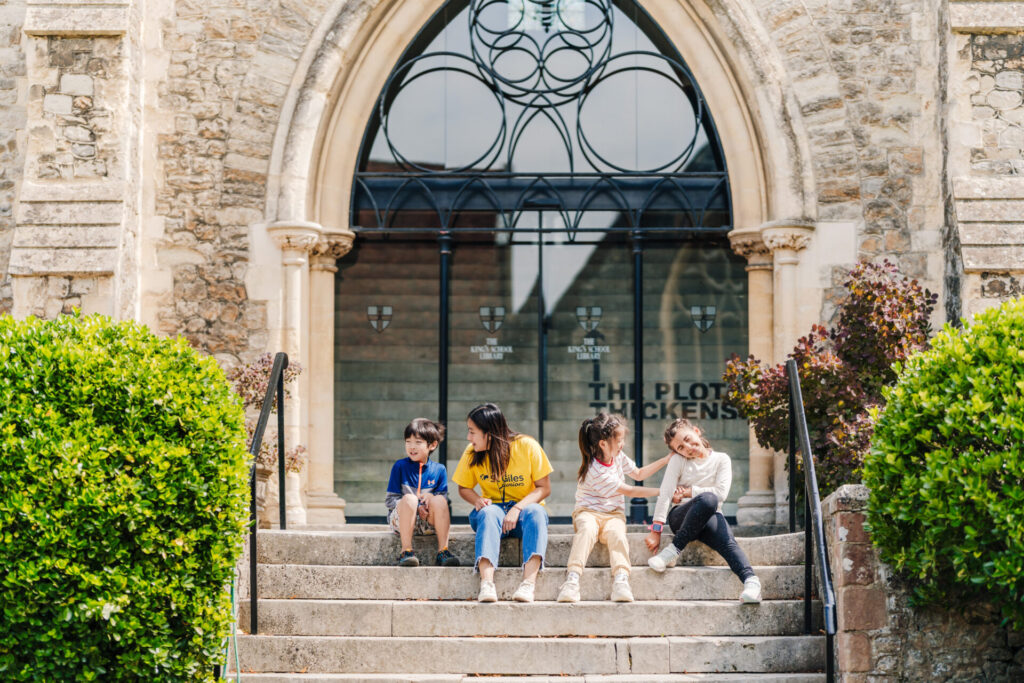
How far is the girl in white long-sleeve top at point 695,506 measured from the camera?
265 inches

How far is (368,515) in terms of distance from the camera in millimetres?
10148

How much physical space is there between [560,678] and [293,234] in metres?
4.86

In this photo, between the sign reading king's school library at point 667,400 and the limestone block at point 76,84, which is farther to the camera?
the sign reading king's school library at point 667,400

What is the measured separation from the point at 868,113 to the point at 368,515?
5375mm

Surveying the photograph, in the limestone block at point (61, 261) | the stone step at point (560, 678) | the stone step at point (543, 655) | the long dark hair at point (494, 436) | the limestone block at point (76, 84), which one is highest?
the limestone block at point (76, 84)

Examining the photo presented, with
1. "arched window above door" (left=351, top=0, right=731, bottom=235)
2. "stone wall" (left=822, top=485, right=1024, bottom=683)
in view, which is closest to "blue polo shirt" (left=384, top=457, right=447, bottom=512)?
"stone wall" (left=822, top=485, right=1024, bottom=683)

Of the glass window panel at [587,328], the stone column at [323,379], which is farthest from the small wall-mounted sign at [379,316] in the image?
the glass window panel at [587,328]

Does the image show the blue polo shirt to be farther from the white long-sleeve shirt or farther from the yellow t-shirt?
the white long-sleeve shirt

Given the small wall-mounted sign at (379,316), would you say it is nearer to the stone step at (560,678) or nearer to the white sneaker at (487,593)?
the white sneaker at (487,593)

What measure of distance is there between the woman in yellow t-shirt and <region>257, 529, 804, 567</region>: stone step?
14cm

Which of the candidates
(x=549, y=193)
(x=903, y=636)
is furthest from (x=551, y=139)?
(x=903, y=636)

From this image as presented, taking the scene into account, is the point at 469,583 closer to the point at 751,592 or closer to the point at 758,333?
the point at 751,592

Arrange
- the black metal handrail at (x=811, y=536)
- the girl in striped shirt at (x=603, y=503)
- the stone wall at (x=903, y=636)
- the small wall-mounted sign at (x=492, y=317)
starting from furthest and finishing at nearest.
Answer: the small wall-mounted sign at (x=492, y=317) → the girl in striped shirt at (x=603, y=503) → the stone wall at (x=903, y=636) → the black metal handrail at (x=811, y=536)

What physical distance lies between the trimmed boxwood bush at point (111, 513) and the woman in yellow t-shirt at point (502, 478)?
5.09 feet
